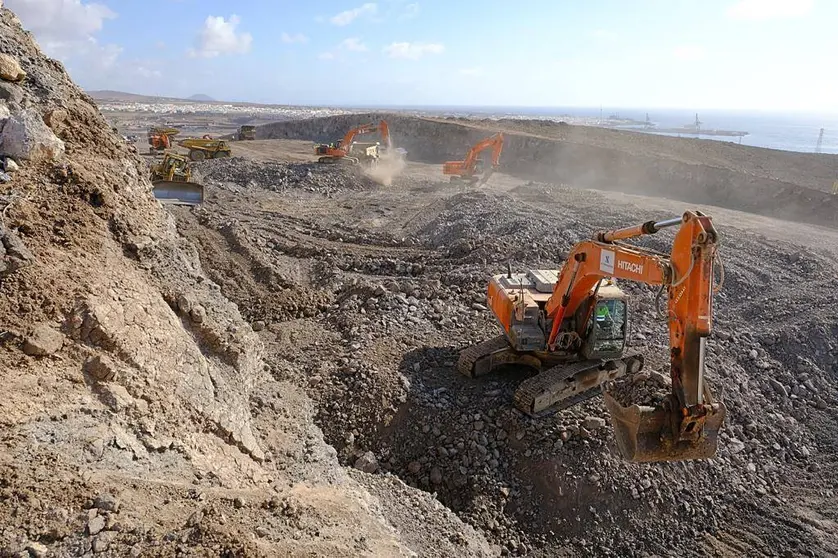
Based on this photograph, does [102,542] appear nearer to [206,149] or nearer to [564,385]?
[564,385]

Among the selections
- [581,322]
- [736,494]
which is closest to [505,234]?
[581,322]

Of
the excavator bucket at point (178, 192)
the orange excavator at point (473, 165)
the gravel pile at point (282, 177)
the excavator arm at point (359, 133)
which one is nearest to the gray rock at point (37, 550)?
the excavator bucket at point (178, 192)

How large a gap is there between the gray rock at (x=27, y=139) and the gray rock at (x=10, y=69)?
670 mm

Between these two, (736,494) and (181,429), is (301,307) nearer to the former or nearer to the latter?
(181,429)

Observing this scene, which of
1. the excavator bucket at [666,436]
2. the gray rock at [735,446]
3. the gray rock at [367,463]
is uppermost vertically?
the excavator bucket at [666,436]

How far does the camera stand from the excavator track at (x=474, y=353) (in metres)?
8.34

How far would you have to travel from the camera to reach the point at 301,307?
1091 cm

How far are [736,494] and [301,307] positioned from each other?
745 centimetres

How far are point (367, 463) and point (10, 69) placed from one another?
6.21m

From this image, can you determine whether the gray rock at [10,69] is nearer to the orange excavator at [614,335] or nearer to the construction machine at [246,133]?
the orange excavator at [614,335]

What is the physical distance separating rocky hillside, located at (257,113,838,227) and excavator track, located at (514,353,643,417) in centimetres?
1823

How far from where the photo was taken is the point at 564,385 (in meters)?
7.65

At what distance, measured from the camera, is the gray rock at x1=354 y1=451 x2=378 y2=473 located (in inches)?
275

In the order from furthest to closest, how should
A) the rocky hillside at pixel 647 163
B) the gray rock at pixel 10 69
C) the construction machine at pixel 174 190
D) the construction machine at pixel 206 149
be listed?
the construction machine at pixel 206 149, the rocky hillside at pixel 647 163, the construction machine at pixel 174 190, the gray rock at pixel 10 69
